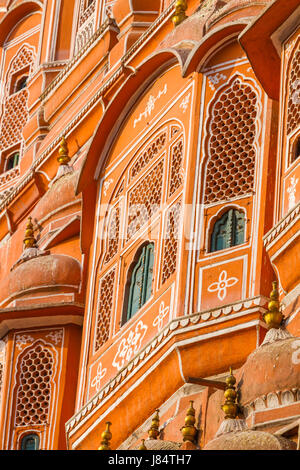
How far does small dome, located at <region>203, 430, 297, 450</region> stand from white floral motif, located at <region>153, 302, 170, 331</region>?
3.50 m

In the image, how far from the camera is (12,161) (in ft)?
89.6

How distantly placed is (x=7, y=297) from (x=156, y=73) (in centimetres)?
335

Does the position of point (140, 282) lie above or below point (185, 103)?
below

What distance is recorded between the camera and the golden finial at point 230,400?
1506cm

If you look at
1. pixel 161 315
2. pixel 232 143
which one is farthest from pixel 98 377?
pixel 232 143

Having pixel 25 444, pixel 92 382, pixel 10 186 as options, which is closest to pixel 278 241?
pixel 92 382

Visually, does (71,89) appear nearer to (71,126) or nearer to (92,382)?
(71,126)

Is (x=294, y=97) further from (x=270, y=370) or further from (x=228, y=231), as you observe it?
(x=270, y=370)

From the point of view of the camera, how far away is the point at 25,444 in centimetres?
2011

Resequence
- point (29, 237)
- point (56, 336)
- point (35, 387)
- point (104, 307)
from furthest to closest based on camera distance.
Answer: point (29, 237)
point (56, 336)
point (35, 387)
point (104, 307)

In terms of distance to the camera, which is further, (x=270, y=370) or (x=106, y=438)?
(x=106, y=438)

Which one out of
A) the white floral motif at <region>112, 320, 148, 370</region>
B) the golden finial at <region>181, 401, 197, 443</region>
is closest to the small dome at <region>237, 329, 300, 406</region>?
the golden finial at <region>181, 401, 197, 443</region>

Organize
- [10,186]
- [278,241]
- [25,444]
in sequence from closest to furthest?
1. [278,241]
2. [25,444]
3. [10,186]

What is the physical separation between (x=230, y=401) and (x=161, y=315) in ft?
8.82
